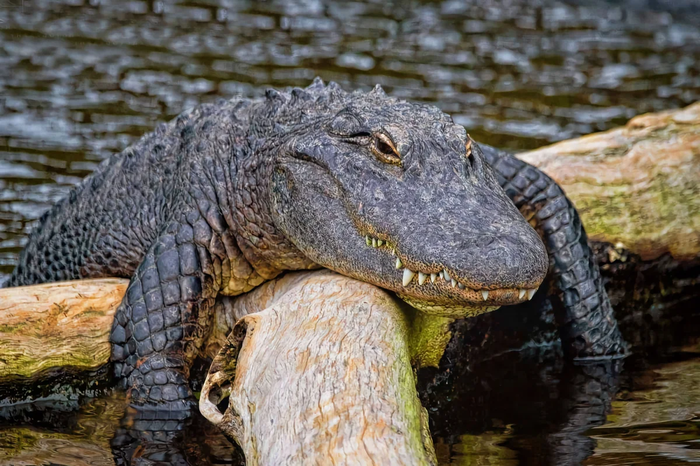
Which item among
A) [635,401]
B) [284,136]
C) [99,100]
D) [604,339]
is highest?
[99,100]

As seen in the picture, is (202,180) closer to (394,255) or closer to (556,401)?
(394,255)

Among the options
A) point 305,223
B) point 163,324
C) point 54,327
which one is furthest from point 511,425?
point 54,327

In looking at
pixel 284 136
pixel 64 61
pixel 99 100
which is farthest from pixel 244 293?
pixel 64 61

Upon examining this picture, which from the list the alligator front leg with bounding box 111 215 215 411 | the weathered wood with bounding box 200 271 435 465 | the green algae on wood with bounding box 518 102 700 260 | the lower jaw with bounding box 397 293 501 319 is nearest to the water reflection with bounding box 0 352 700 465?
the alligator front leg with bounding box 111 215 215 411

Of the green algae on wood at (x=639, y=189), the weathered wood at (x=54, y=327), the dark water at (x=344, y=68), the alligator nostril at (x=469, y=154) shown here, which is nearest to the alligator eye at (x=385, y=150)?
the alligator nostril at (x=469, y=154)

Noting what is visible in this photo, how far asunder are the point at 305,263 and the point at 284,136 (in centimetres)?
61

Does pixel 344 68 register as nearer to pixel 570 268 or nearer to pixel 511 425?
pixel 570 268

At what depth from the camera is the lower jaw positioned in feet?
11.7

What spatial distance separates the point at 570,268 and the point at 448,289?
172cm

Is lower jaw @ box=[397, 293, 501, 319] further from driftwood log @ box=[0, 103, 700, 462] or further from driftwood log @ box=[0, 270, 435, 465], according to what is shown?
driftwood log @ box=[0, 103, 700, 462]

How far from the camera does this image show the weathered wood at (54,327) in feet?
14.1

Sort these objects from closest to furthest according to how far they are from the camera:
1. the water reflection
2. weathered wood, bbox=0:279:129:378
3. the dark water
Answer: the water reflection, weathered wood, bbox=0:279:129:378, the dark water

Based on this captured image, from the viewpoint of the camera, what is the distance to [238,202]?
454 centimetres

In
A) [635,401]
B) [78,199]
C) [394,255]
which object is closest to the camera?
[394,255]
